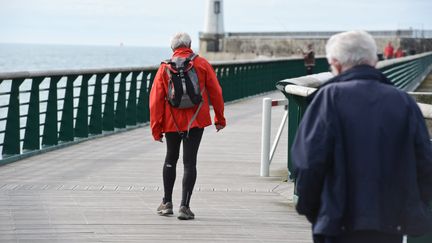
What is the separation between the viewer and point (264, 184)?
11.1 metres

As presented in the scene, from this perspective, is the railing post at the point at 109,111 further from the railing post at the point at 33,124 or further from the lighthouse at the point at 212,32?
the lighthouse at the point at 212,32

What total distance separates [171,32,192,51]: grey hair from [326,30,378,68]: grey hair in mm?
3969

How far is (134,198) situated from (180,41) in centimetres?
199

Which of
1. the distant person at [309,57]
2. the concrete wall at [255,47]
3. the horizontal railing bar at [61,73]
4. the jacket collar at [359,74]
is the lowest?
the concrete wall at [255,47]

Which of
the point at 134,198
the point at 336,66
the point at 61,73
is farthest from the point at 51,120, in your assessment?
the point at 336,66

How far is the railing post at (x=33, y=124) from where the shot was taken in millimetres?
13852

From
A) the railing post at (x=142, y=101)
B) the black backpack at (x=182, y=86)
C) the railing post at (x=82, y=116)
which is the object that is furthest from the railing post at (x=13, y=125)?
the railing post at (x=142, y=101)

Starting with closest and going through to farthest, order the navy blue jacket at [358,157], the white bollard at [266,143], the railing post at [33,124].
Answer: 1. the navy blue jacket at [358,157]
2. the white bollard at [266,143]
3. the railing post at [33,124]

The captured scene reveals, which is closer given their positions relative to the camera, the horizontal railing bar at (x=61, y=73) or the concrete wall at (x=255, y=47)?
the horizontal railing bar at (x=61, y=73)

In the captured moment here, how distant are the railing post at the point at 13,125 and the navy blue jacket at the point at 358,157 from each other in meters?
8.93

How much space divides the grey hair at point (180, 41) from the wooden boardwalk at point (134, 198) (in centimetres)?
143

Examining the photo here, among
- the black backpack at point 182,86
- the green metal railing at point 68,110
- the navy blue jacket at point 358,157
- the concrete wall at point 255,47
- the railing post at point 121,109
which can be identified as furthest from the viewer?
the concrete wall at point 255,47

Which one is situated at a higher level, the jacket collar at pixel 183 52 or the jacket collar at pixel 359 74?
the jacket collar at pixel 359 74

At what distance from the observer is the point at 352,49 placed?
4555 mm
